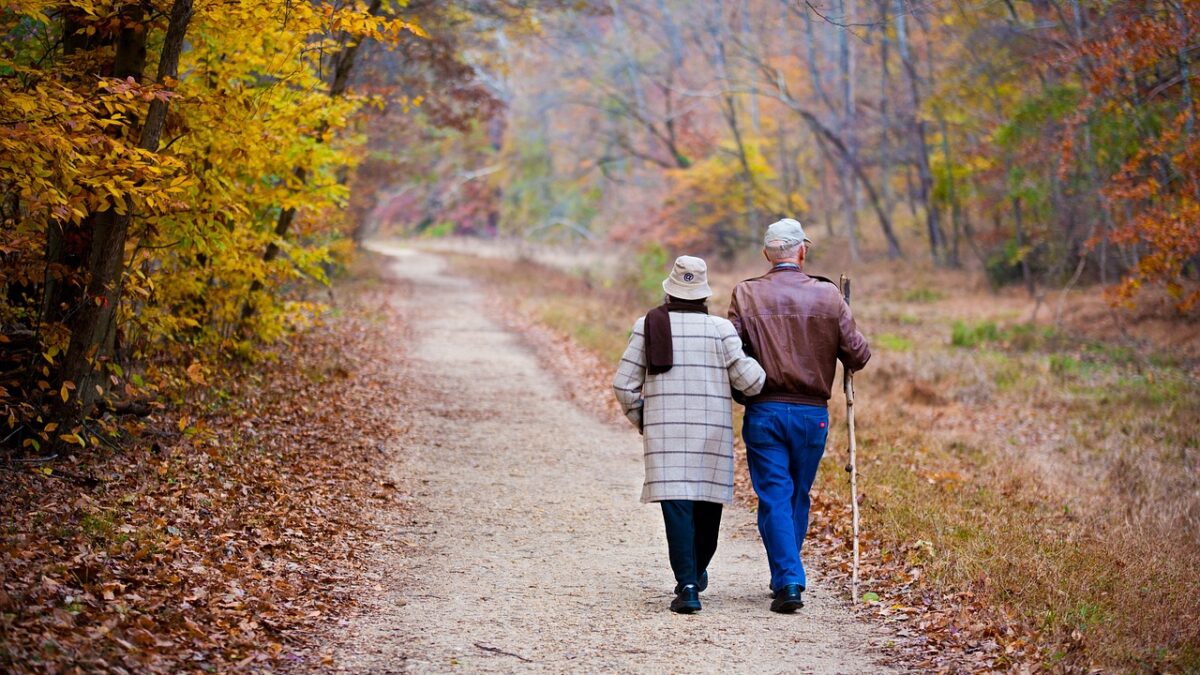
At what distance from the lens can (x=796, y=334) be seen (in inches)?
240

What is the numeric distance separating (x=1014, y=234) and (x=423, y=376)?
20.7 m

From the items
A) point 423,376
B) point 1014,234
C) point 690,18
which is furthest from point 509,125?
point 423,376

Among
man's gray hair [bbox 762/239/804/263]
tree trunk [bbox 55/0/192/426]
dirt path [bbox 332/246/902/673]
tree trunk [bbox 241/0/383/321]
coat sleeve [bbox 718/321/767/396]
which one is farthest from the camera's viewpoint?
tree trunk [bbox 241/0/383/321]

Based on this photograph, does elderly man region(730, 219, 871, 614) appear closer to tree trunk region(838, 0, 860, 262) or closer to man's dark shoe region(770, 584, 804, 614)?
man's dark shoe region(770, 584, 804, 614)

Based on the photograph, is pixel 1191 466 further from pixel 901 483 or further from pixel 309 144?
pixel 309 144

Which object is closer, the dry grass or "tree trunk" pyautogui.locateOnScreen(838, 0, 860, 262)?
the dry grass

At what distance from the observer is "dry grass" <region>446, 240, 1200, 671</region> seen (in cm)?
601

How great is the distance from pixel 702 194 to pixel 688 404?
32.6 m

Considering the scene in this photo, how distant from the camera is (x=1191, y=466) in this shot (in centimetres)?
1231

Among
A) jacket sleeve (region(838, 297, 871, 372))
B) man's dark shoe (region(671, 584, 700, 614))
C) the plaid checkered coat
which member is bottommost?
man's dark shoe (region(671, 584, 700, 614))

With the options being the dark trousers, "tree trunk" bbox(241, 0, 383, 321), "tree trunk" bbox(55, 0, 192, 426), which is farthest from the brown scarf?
"tree trunk" bbox(241, 0, 383, 321)

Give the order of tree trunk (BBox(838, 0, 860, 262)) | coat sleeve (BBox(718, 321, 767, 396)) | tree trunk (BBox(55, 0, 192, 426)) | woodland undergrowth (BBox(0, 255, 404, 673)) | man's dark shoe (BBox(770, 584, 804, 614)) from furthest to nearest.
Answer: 1. tree trunk (BBox(838, 0, 860, 262))
2. tree trunk (BBox(55, 0, 192, 426))
3. man's dark shoe (BBox(770, 584, 804, 614))
4. coat sleeve (BBox(718, 321, 767, 396))
5. woodland undergrowth (BBox(0, 255, 404, 673))

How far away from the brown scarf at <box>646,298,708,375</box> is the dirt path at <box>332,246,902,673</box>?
1.38m

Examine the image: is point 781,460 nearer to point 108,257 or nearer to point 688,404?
point 688,404
